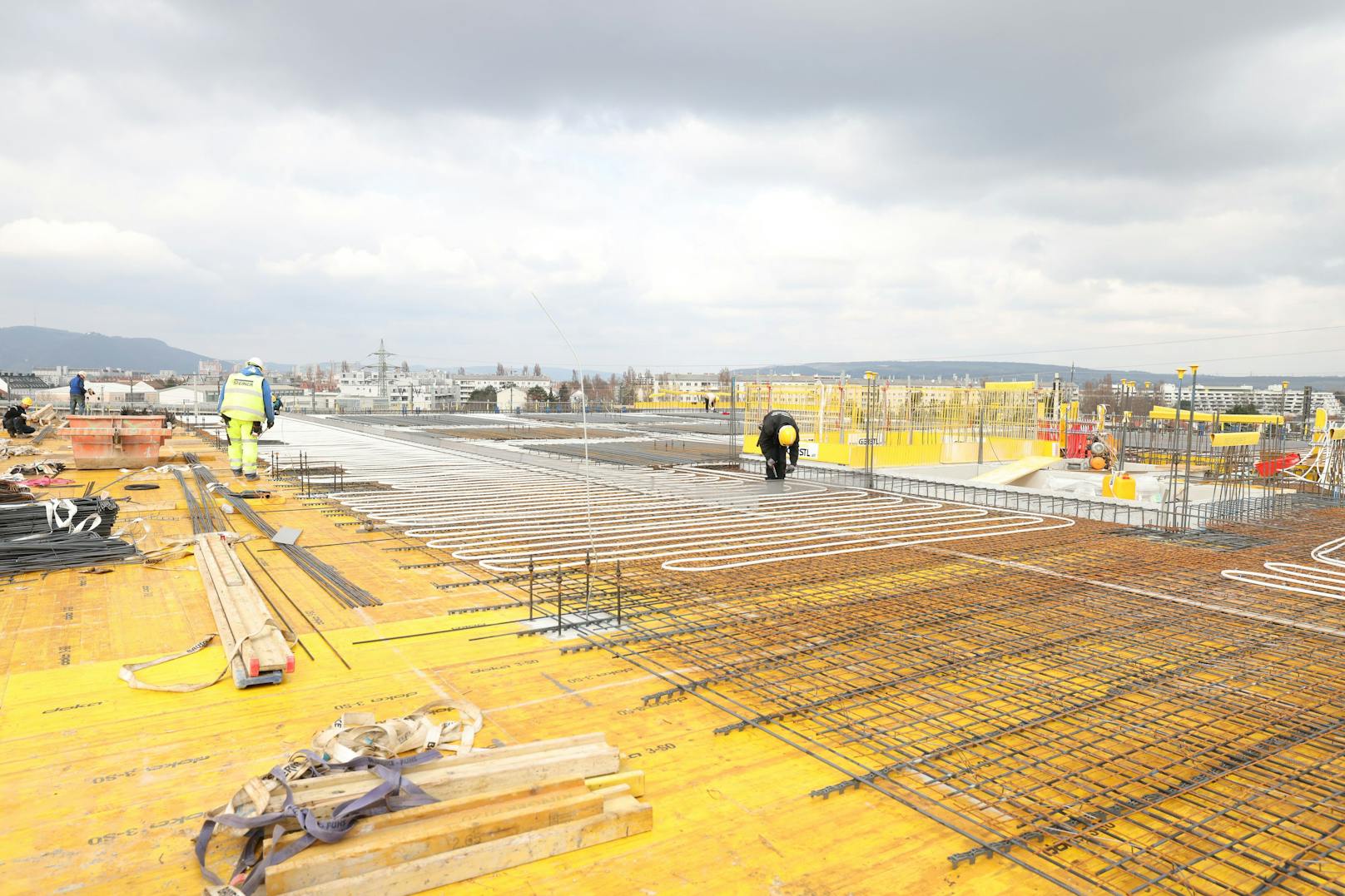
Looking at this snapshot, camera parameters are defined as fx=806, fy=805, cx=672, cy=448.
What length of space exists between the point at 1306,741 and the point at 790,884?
3043 mm

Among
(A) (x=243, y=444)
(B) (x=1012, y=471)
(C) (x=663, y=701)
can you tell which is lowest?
(B) (x=1012, y=471)

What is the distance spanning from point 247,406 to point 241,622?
782cm

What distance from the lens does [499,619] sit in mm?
6043

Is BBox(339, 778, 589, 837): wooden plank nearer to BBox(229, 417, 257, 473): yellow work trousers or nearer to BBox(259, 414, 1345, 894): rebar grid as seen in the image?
BBox(259, 414, 1345, 894): rebar grid

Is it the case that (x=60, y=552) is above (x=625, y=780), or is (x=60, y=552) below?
above

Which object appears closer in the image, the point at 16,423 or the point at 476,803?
the point at 476,803

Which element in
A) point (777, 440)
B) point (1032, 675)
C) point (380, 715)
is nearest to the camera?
point (380, 715)

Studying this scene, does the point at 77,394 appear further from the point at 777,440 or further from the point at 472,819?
the point at 472,819

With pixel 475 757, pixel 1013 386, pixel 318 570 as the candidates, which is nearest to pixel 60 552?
pixel 318 570

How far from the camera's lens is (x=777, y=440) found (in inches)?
551

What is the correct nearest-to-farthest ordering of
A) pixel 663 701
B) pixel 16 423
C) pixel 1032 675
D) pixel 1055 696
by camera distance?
pixel 663 701 < pixel 1055 696 < pixel 1032 675 < pixel 16 423

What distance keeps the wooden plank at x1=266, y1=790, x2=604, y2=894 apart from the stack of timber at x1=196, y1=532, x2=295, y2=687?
2.16 m

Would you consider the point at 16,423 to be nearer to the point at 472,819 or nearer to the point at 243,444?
the point at 243,444

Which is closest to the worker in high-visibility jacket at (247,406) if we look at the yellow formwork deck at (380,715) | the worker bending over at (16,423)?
the yellow formwork deck at (380,715)
